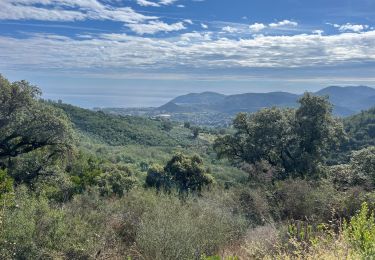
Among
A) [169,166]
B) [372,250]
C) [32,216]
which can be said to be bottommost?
[169,166]

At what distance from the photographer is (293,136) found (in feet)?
72.3

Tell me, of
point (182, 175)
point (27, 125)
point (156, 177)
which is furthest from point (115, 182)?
point (182, 175)

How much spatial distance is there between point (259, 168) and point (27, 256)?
13135mm

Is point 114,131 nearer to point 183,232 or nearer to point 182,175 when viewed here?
point 182,175

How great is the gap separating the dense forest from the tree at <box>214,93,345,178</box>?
2.4 inches

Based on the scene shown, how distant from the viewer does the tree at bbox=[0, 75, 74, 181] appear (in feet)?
53.2

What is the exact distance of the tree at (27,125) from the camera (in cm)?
1622

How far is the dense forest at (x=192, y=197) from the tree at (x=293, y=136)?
6 cm

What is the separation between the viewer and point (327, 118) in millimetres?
21547

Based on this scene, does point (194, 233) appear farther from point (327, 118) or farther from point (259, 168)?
point (327, 118)

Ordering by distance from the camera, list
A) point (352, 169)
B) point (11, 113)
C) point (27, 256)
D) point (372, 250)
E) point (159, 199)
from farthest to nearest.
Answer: point (352, 169) < point (11, 113) < point (159, 199) < point (27, 256) < point (372, 250)

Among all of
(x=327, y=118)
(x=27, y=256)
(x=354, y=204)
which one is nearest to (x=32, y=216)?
(x=27, y=256)

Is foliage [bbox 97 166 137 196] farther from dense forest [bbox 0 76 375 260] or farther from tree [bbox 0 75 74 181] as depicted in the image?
tree [bbox 0 75 74 181]

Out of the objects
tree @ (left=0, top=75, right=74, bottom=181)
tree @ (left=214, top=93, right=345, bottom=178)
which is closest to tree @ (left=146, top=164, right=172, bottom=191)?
tree @ (left=214, top=93, right=345, bottom=178)
